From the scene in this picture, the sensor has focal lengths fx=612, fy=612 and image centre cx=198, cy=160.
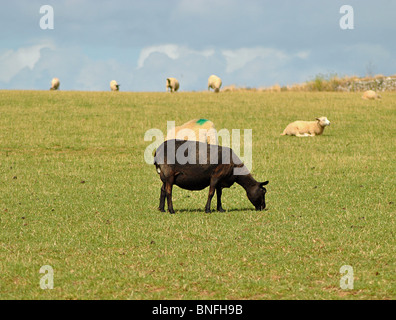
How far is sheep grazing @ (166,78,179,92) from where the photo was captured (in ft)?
183

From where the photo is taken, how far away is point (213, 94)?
5241 cm

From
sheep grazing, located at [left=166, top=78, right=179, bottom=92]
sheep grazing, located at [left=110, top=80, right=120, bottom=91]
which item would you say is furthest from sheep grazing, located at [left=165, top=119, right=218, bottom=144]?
sheep grazing, located at [left=110, top=80, right=120, bottom=91]

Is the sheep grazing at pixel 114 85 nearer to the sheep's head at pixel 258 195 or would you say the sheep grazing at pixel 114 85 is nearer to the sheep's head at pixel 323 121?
the sheep's head at pixel 323 121

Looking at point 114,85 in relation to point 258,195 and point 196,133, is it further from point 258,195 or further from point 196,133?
point 258,195

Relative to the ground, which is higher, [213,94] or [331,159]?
[213,94]

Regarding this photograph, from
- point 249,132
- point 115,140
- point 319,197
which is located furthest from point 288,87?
point 319,197

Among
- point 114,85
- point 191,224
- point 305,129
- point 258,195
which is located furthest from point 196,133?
point 114,85

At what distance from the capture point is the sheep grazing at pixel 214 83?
56.7 m

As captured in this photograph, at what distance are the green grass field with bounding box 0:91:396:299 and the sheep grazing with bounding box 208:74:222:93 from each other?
77.9ft

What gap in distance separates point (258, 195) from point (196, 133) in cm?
1024

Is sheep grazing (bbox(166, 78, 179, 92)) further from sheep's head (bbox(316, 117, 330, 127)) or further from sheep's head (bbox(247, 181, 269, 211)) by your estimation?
sheep's head (bbox(247, 181, 269, 211))

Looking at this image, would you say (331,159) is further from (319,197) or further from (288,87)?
(288,87)

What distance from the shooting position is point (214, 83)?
187 feet

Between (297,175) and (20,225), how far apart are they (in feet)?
35.7
